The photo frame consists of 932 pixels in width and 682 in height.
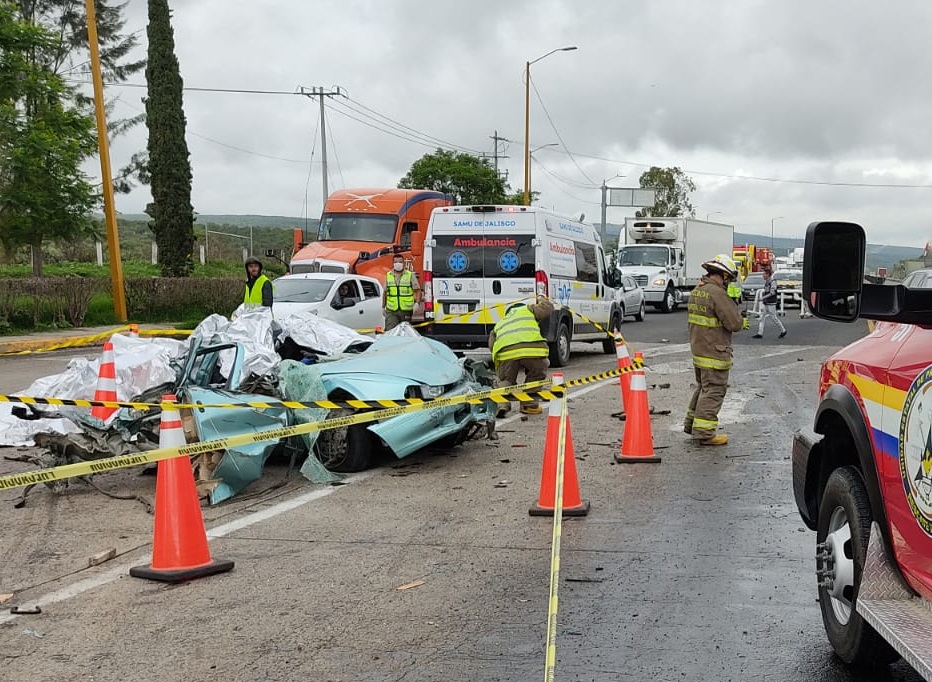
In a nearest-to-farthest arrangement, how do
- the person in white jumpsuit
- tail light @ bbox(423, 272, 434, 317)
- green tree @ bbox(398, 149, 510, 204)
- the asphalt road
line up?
the asphalt road → tail light @ bbox(423, 272, 434, 317) → the person in white jumpsuit → green tree @ bbox(398, 149, 510, 204)

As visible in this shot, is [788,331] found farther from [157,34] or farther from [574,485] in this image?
[157,34]

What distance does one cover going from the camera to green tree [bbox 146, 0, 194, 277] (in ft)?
110

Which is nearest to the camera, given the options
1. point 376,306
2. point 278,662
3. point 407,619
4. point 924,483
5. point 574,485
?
point 924,483

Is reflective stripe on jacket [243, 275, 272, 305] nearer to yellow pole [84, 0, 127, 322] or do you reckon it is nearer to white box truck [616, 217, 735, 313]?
yellow pole [84, 0, 127, 322]

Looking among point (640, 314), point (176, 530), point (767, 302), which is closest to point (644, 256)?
point (640, 314)

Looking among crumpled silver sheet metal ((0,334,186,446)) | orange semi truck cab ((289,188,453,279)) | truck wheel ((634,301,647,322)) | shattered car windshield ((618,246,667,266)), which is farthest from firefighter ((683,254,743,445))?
shattered car windshield ((618,246,667,266))

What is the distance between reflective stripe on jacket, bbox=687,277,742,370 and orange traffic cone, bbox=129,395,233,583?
17.6 ft

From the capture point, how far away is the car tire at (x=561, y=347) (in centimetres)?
1612

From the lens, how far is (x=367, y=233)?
26.2 meters

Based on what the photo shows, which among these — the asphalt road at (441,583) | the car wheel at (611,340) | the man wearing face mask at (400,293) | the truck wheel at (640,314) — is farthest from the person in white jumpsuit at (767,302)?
the asphalt road at (441,583)

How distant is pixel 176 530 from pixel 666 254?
32.9 metres

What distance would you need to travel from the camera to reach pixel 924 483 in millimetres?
3148

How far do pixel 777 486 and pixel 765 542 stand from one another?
171 cm

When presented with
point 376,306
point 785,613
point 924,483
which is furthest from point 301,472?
point 376,306
